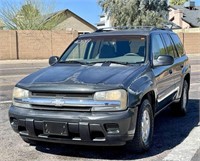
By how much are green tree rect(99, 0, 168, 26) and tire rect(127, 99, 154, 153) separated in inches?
1482

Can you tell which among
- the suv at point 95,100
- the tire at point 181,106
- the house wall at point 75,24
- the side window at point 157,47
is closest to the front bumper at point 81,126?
the suv at point 95,100

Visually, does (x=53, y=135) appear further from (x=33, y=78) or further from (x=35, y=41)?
(x=35, y=41)

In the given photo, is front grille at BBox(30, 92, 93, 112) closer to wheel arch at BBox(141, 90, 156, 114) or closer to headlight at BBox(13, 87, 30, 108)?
headlight at BBox(13, 87, 30, 108)

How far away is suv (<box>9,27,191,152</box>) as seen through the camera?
4.33m

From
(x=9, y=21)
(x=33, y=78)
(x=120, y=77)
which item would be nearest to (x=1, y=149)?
(x=33, y=78)

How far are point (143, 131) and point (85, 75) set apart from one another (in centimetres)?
114

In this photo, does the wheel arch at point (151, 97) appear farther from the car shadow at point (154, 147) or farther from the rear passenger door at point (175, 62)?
the rear passenger door at point (175, 62)

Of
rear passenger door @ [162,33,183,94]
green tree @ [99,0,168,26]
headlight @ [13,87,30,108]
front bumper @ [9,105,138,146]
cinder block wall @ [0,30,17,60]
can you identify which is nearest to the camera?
front bumper @ [9,105,138,146]

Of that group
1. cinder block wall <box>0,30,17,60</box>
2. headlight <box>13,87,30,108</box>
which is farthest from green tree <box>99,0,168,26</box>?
headlight <box>13,87,30,108</box>

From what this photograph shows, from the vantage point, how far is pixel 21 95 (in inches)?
185

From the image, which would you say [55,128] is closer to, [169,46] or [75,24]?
[169,46]

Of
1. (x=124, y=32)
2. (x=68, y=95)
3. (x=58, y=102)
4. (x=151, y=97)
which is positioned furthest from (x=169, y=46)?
(x=58, y=102)

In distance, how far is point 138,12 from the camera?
141ft

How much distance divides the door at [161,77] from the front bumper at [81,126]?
1238 millimetres
